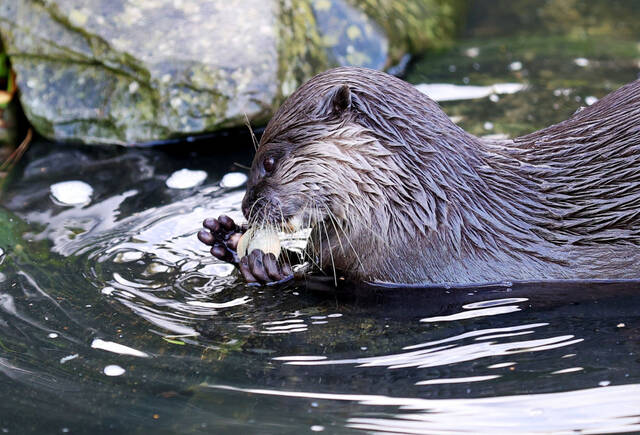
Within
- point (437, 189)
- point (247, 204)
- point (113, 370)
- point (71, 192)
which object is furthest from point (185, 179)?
point (113, 370)

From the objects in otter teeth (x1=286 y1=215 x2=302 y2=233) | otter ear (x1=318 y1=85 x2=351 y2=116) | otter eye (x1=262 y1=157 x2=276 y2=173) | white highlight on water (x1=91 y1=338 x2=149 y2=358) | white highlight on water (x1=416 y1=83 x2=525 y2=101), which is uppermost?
otter ear (x1=318 y1=85 x2=351 y2=116)

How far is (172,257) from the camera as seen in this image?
3.53 meters

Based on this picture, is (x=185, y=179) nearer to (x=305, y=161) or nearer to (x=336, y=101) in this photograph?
(x=305, y=161)

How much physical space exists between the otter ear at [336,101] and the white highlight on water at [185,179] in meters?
1.31

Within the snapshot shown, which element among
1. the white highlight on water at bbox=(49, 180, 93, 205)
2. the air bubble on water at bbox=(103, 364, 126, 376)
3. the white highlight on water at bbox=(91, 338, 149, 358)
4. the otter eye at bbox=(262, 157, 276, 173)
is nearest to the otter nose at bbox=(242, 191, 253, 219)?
the otter eye at bbox=(262, 157, 276, 173)

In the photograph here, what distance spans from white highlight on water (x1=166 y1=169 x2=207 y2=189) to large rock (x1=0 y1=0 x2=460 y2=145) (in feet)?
1.36

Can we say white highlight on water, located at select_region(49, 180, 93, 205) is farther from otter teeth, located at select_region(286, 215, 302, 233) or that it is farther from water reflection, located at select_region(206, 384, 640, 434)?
water reflection, located at select_region(206, 384, 640, 434)

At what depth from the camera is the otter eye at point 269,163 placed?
3184 millimetres

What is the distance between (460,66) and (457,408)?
368cm

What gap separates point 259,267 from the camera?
3275 mm

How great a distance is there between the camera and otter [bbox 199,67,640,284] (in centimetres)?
312

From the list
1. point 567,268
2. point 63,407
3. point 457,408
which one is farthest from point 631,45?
point 63,407

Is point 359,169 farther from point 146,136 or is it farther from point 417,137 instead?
point 146,136

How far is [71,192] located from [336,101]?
5.56 ft
